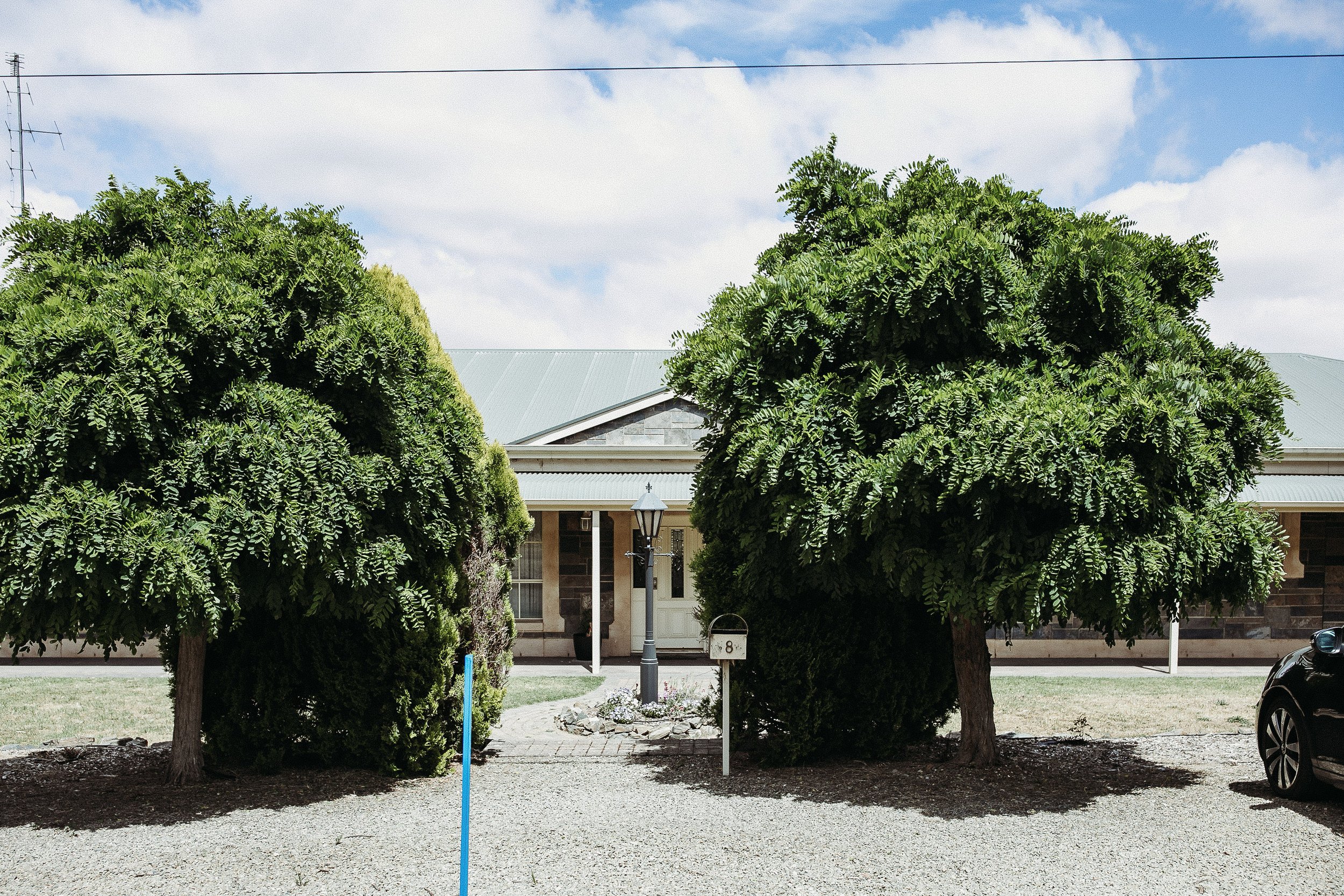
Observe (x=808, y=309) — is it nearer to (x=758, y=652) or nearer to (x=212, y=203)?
(x=758, y=652)

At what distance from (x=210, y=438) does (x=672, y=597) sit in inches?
437

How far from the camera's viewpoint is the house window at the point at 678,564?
16455 mm

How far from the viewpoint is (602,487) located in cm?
1499

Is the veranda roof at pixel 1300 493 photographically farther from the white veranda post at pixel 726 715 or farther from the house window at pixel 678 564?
the white veranda post at pixel 726 715

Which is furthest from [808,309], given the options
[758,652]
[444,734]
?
[444,734]

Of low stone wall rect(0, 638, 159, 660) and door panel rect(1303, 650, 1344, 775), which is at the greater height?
door panel rect(1303, 650, 1344, 775)

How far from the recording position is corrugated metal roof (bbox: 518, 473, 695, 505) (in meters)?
14.6

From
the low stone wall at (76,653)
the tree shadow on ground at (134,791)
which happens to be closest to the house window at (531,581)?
the low stone wall at (76,653)

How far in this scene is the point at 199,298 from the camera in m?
6.15

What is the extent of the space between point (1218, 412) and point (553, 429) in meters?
10.5

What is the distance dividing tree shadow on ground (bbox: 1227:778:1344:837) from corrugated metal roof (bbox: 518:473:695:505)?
8.36 m

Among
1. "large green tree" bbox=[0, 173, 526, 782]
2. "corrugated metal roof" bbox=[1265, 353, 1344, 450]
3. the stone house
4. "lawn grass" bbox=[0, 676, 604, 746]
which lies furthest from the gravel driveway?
"corrugated metal roof" bbox=[1265, 353, 1344, 450]

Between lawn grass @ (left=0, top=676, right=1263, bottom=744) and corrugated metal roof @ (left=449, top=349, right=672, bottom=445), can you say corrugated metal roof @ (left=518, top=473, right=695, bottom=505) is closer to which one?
corrugated metal roof @ (left=449, top=349, right=672, bottom=445)

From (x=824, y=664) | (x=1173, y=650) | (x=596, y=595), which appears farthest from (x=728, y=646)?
(x=1173, y=650)
